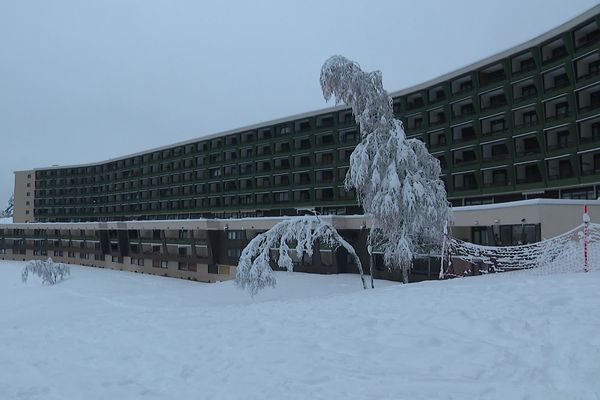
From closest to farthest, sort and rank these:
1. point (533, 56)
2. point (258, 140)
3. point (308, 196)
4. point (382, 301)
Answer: point (382, 301) < point (533, 56) < point (308, 196) < point (258, 140)

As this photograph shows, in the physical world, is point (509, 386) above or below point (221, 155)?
below

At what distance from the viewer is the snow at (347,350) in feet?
22.5

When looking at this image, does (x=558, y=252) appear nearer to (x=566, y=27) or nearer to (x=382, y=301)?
(x=382, y=301)

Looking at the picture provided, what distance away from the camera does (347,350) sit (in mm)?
8734

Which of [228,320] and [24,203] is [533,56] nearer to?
[228,320]

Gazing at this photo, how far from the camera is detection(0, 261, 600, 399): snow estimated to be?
6.87 metres

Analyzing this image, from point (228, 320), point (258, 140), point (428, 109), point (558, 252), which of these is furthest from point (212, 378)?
point (258, 140)

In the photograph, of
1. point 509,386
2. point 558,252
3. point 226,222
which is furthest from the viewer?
point 226,222

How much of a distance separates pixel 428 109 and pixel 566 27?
15.5m

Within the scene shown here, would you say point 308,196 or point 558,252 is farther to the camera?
point 308,196

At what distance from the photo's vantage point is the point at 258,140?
67500 millimetres

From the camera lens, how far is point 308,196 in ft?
204

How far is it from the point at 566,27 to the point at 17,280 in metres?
69.0

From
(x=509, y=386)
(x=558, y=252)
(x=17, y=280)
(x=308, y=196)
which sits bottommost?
(x=17, y=280)
